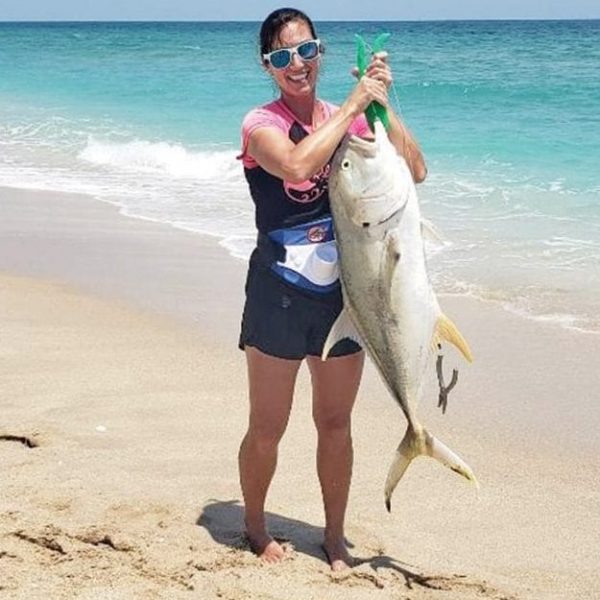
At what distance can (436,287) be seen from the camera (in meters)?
8.30

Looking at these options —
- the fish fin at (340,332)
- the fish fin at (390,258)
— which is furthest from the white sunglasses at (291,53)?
the fish fin at (340,332)

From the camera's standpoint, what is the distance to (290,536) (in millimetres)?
4367

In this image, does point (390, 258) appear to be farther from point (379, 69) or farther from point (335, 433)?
point (335, 433)

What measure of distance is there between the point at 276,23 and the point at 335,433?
4.73 feet

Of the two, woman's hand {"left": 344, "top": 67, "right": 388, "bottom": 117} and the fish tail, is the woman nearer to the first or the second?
woman's hand {"left": 344, "top": 67, "right": 388, "bottom": 117}

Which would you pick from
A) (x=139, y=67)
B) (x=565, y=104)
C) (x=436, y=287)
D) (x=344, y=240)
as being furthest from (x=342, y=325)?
(x=139, y=67)

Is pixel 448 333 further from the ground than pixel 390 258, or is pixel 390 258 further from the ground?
pixel 390 258

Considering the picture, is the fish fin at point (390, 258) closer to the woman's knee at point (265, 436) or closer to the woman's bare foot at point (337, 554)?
the woman's knee at point (265, 436)

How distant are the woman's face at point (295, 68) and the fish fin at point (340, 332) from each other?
2.41ft

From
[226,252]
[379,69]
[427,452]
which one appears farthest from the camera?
[226,252]

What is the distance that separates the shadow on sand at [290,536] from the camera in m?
4.03

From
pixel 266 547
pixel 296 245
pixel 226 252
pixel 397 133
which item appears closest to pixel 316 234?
pixel 296 245

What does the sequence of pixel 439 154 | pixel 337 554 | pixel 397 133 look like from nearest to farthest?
1. pixel 397 133
2. pixel 337 554
3. pixel 439 154

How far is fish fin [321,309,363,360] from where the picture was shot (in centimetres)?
362
